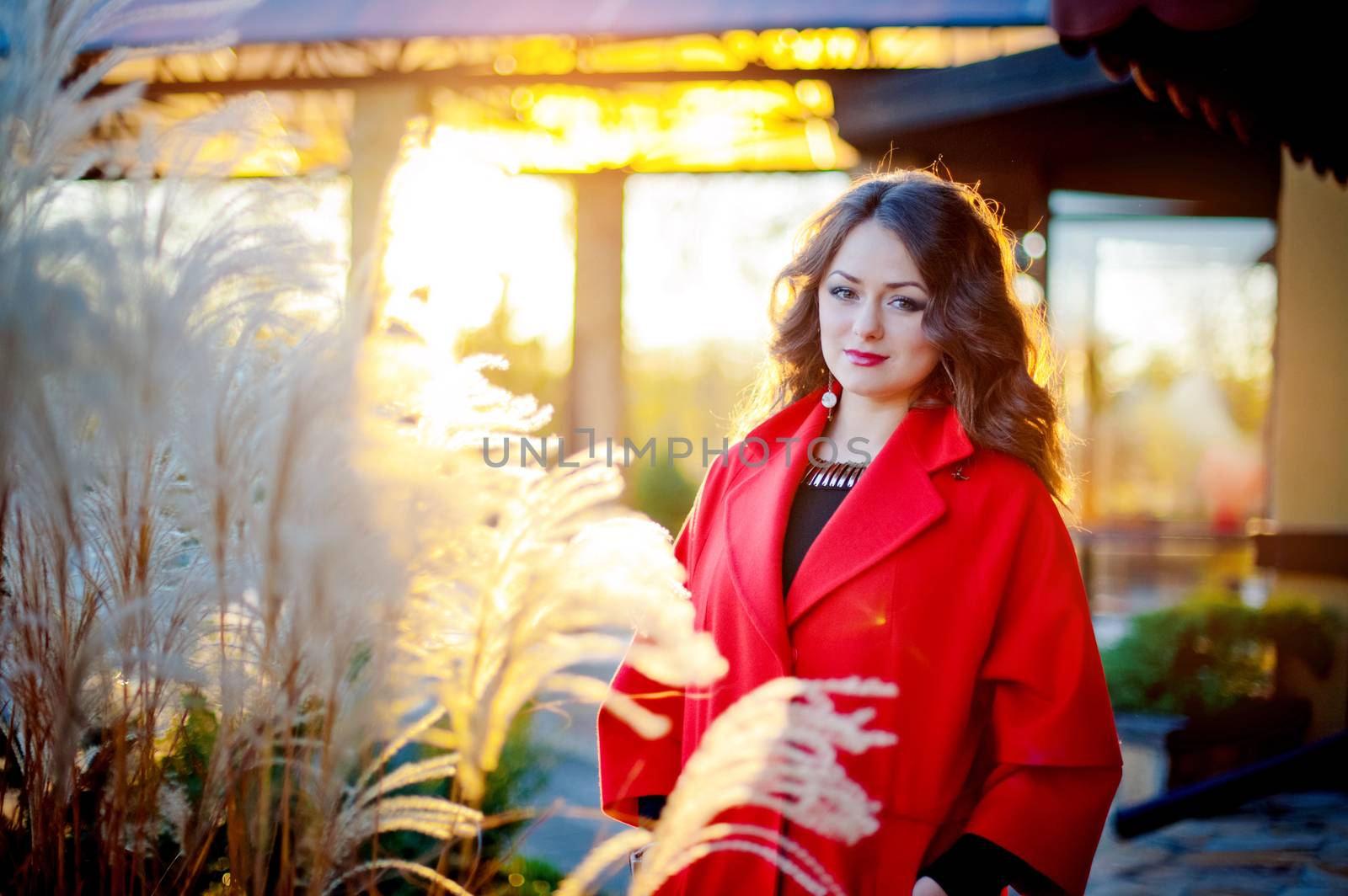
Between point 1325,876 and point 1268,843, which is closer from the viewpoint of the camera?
point 1325,876

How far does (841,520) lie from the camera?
1.86 meters

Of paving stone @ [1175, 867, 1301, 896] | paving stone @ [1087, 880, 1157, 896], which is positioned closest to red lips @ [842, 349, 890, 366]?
paving stone @ [1087, 880, 1157, 896]

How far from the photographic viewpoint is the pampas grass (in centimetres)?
108

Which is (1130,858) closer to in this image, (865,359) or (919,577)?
(919,577)

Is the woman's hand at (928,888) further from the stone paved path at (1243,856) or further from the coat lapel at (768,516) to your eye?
the stone paved path at (1243,856)

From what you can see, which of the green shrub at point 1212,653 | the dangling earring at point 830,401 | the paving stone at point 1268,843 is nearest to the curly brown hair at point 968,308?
the dangling earring at point 830,401

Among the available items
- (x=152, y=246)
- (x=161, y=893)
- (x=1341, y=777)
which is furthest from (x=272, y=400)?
(x=1341, y=777)

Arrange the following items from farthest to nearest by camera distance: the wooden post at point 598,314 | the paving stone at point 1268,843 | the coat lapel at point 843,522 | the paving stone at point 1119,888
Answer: the wooden post at point 598,314 < the paving stone at point 1268,843 < the paving stone at point 1119,888 < the coat lapel at point 843,522

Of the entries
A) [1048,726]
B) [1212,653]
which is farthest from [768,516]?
[1212,653]

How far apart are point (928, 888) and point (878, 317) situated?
911 mm

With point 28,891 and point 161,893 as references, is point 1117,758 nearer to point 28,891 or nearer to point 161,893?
point 161,893

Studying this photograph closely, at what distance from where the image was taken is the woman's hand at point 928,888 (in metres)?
1.63

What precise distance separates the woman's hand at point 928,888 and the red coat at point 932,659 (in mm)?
18

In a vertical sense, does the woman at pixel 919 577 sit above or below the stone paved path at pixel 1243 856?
above
